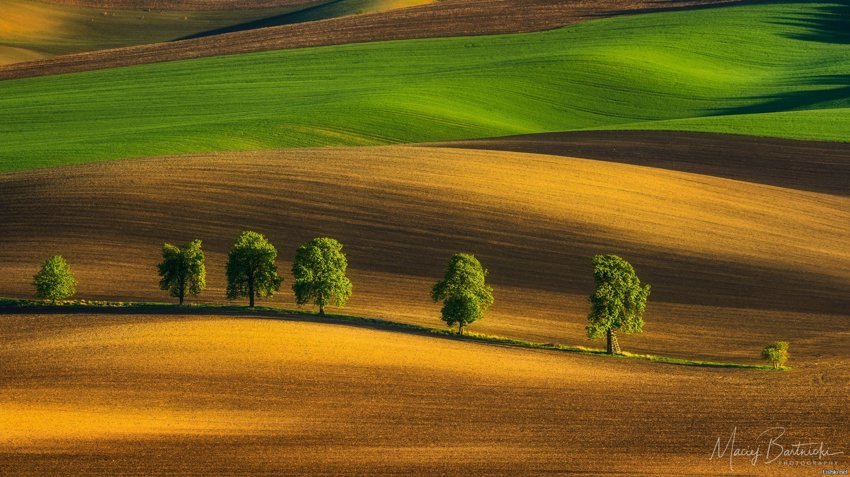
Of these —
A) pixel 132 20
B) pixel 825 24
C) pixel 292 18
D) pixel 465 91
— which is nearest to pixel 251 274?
pixel 465 91

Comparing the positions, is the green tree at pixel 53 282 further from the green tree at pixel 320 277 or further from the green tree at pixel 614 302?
the green tree at pixel 614 302

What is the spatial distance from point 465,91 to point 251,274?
46.3 metres

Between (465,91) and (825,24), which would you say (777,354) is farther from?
(825,24)

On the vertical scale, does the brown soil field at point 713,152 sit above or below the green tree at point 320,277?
above

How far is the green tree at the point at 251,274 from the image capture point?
1783 inches

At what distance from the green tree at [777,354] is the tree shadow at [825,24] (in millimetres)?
77496

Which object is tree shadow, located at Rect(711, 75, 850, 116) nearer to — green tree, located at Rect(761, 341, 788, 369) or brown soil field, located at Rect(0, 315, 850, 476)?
brown soil field, located at Rect(0, 315, 850, 476)

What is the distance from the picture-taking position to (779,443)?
97.4 ft

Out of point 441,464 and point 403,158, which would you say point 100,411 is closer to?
point 441,464

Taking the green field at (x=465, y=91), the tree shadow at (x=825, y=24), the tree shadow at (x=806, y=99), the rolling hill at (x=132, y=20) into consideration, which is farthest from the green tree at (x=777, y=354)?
the rolling hill at (x=132, y=20)

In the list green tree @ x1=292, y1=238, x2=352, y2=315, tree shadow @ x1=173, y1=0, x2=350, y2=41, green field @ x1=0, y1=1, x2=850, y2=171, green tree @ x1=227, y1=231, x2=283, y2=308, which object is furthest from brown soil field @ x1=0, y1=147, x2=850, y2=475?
tree shadow @ x1=173, y1=0, x2=350, y2=41

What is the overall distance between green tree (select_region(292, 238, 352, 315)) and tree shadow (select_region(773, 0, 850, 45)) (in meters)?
77.1

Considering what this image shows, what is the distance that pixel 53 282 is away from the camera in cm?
4466

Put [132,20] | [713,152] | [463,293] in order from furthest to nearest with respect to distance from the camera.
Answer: [132,20] → [713,152] → [463,293]
